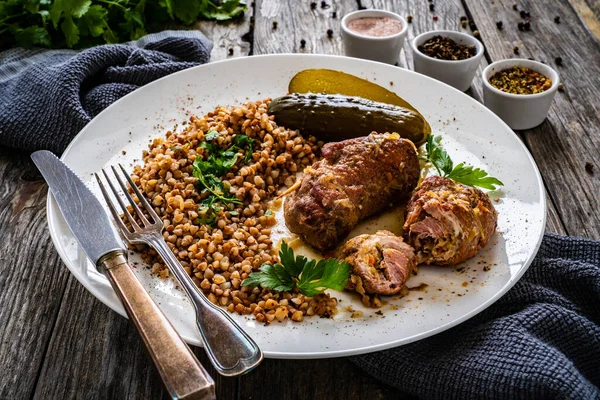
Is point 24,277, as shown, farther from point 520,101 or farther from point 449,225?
point 520,101

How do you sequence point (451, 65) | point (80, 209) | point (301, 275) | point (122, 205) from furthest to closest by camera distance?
point (451, 65)
point (122, 205)
point (80, 209)
point (301, 275)

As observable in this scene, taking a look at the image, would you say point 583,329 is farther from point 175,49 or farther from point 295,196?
point 175,49

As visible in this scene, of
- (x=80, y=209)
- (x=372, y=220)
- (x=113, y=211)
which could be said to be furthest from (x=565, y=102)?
(x=80, y=209)

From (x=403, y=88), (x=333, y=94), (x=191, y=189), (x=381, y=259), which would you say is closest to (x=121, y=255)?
(x=191, y=189)

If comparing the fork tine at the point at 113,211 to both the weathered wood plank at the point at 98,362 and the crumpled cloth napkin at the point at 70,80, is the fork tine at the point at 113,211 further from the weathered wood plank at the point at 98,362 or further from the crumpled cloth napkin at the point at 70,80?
the crumpled cloth napkin at the point at 70,80

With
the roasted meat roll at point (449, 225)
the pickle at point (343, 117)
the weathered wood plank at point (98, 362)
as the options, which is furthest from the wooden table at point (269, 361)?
the pickle at point (343, 117)

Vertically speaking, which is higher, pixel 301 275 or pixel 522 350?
pixel 301 275
